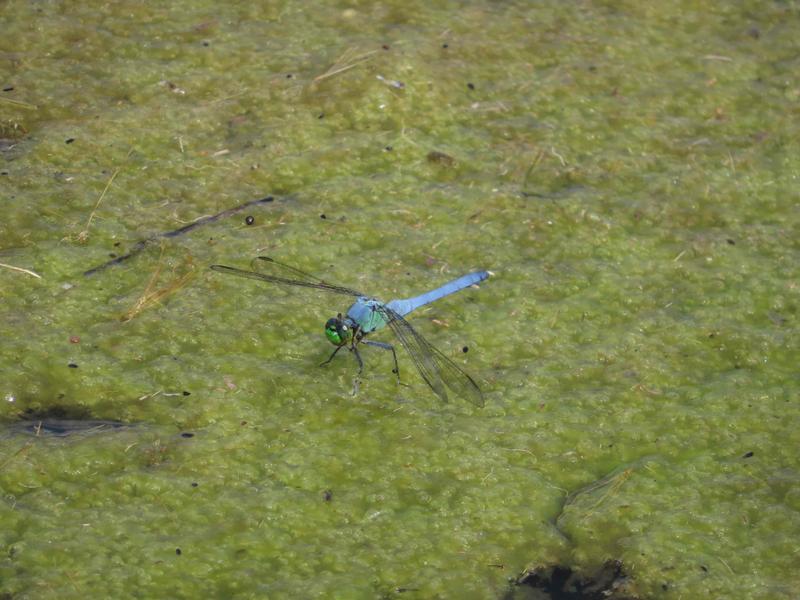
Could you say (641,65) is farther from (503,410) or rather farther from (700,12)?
(503,410)

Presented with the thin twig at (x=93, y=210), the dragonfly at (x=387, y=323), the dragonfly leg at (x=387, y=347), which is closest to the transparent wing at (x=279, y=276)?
the dragonfly at (x=387, y=323)

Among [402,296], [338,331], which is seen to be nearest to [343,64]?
[402,296]

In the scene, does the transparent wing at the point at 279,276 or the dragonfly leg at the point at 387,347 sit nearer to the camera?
the dragonfly leg at the point at 387,347

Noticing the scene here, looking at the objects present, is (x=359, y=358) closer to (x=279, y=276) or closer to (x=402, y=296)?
(x=402, y=296)

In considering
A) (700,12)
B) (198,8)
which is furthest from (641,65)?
(198,8)

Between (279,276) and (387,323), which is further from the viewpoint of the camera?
(279,276)

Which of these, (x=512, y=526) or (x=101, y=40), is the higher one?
(x=101, y=40)

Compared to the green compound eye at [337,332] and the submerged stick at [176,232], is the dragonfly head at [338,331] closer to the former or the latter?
the green compound eye at [337,332]
